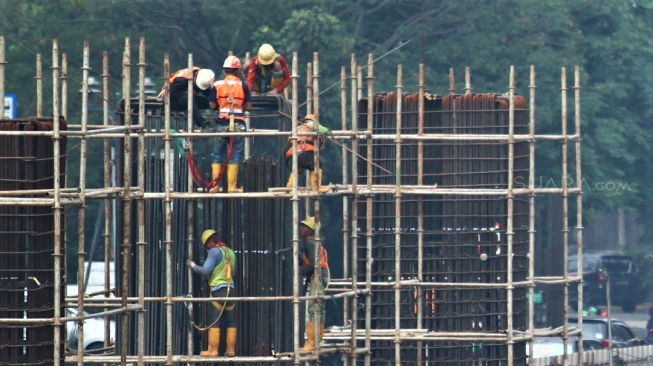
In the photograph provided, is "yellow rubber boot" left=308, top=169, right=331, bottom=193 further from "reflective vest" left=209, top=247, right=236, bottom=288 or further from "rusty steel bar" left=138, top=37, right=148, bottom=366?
"rusty steel bar" left=138, top=37, right=148, bottom=366

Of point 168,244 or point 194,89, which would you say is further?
point 194,89

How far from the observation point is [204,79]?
18984 mm

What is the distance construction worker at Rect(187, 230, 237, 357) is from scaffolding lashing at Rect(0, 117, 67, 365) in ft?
8.62

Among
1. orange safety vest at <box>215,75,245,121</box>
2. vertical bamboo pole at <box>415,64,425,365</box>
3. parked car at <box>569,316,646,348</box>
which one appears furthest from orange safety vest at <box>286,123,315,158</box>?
parked car at <box>569,316,646,348</box>

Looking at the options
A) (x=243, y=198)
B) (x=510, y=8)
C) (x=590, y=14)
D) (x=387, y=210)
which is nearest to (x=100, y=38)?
(x=510, y=8)

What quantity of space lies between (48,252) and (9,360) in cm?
119

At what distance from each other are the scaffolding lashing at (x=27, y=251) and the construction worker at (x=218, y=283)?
8.62 feet

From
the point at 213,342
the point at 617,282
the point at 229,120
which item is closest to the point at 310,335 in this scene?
the point at 213,342

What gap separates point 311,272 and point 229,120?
2.16 m

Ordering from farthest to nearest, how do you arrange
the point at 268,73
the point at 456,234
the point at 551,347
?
1. the point at 551,347
2. the point at 456,234
3. the point at 268,73

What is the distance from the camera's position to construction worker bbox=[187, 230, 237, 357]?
61.1 ft

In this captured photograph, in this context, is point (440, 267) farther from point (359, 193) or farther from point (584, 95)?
point (584, 95)

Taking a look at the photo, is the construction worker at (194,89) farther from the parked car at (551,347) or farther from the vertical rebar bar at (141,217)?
the parked car at (551,347)

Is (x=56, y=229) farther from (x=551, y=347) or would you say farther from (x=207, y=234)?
(x=551, y=347)
